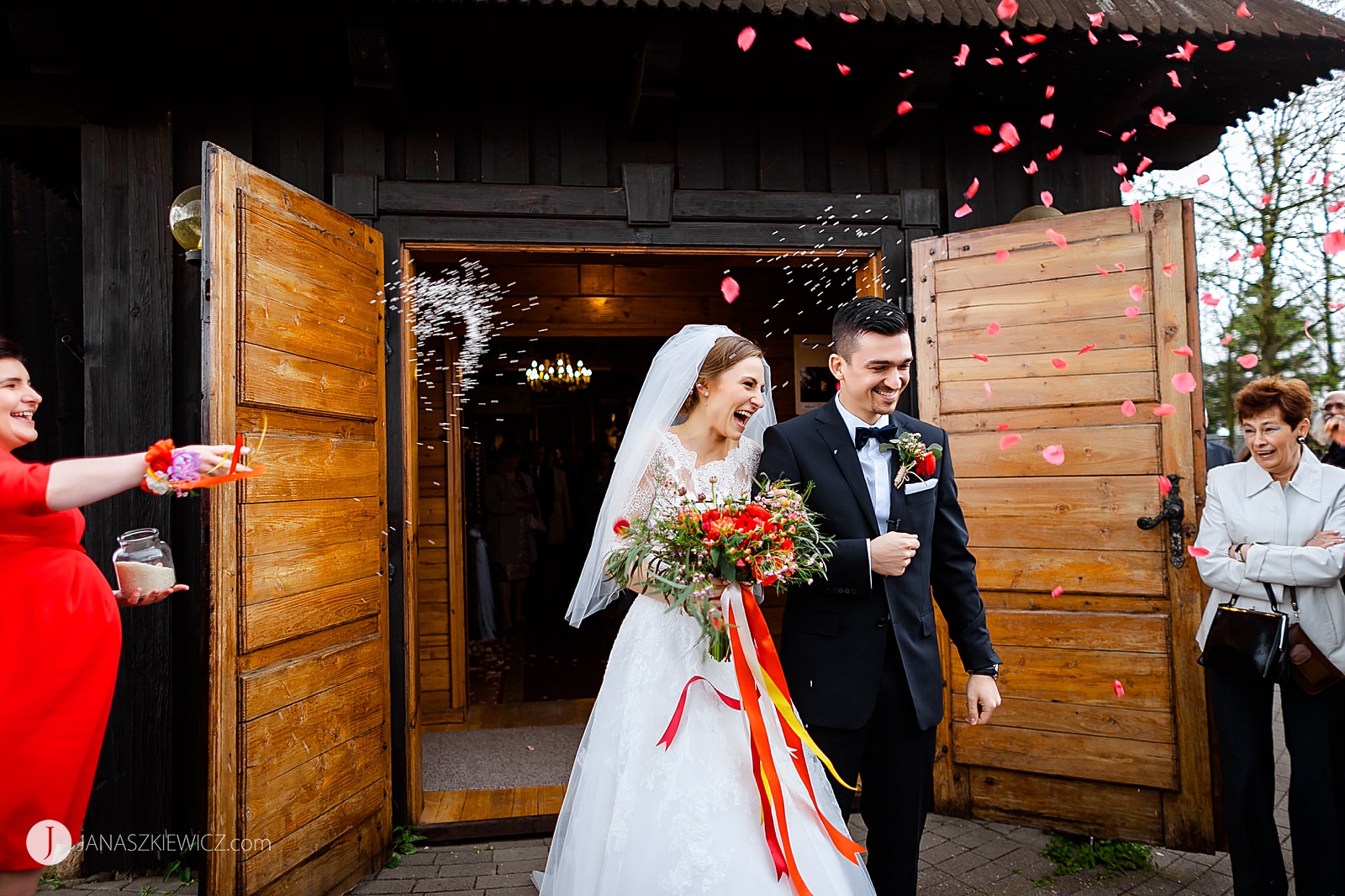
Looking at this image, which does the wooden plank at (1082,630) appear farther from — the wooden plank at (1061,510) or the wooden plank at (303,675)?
the wooden plank at (303,675)

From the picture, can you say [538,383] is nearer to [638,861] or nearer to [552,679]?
[552,679]

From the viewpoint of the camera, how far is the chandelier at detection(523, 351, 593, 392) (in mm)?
8555

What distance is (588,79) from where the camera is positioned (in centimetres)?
374

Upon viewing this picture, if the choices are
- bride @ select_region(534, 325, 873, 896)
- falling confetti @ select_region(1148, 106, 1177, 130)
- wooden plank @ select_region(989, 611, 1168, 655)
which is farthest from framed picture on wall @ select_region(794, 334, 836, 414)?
bride @ select_region(534, 325, 873, 896)

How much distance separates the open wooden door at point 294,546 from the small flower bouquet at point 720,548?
1454 millimetres

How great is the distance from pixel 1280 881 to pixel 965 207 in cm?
321

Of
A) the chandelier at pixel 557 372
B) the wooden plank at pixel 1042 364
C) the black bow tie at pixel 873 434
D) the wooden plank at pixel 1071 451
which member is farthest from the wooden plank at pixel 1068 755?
the chandelier at pixel 557 372

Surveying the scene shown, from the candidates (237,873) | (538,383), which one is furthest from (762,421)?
(538,383)

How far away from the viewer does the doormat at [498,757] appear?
13.6ft

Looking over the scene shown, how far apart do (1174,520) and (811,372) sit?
3.03 m

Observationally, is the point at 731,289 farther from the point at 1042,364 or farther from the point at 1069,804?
the point at 1069,804

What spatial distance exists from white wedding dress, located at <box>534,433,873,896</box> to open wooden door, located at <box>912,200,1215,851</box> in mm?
1638

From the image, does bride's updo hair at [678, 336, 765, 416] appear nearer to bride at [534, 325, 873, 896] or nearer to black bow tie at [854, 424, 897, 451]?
bride at [534, 325, 873, 896]

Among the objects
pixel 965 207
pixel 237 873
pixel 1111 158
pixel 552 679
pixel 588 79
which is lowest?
pixel 552 679
